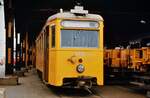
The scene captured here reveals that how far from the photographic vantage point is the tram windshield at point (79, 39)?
19.6m

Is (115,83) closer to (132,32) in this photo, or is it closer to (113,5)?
(113,5)

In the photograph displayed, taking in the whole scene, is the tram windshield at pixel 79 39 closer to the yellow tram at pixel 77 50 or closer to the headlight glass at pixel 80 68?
the yellow tram at pixel 77 50

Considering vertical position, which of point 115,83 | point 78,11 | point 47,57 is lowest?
point 115,83

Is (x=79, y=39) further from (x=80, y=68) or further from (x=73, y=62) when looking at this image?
(x=80, y=68)

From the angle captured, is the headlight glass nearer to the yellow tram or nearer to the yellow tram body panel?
the yellow tram


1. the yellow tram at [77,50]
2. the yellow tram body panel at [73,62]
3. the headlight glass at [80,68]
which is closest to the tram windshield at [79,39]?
the yellow tram at [77,50]

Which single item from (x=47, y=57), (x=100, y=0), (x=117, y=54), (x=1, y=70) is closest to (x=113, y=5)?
(x=100, y=0)

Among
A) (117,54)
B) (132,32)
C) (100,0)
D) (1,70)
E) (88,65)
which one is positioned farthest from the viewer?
(132,32)

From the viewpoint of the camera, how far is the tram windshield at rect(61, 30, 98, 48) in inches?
773

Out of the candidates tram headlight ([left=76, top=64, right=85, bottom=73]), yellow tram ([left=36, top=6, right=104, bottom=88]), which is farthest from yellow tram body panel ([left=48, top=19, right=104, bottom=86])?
tram headlight ([left=76, top=64, right=85, bottom=73])

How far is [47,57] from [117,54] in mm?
7670

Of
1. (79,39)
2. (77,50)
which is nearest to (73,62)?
(77,50)

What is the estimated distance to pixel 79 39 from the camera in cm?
1977

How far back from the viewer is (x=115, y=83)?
90.3 feet
